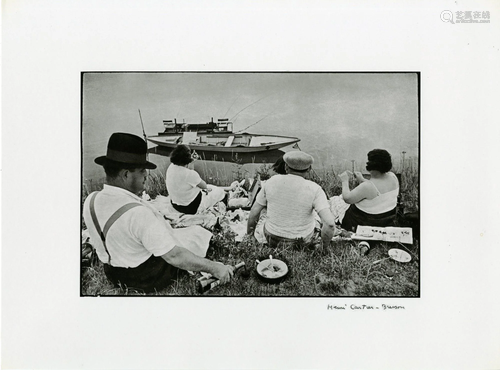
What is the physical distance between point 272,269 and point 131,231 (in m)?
0.89


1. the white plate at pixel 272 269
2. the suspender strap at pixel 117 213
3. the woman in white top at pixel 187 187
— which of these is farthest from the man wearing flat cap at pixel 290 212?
the suspender strap at pixel 117 213

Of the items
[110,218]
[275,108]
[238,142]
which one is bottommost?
[110,218]

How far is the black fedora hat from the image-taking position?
82.6 inches

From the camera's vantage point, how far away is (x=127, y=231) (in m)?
2.06

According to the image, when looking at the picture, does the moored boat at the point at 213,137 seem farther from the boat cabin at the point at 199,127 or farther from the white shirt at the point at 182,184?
the white shirt at the point at 182,184

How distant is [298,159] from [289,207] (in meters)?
0.30

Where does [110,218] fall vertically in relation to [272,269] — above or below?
above

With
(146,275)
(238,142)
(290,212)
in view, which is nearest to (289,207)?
(290,212)

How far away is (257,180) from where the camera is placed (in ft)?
6.98

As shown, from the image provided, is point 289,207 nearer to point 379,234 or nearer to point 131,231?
point 379,234

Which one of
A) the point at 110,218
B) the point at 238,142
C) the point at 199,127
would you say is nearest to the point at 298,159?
the point at 238,142

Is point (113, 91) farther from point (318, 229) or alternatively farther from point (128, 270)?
point (318, 229)
